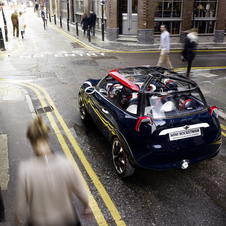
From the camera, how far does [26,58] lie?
15453 millimetres

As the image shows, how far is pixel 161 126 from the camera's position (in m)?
3.97

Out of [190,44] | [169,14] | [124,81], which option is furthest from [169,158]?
[169,14]

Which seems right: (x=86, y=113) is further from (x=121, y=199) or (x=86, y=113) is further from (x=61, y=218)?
(x=61, y=218)

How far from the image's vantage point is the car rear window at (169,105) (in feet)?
13.8

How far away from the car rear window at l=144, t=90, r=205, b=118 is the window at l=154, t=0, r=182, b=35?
17746mm

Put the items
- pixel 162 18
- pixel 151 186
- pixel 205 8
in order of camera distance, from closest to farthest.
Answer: pixel 151 186 → pixel 162 18 → pixel 205 8

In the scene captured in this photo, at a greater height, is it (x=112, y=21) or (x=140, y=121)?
(x=112, y=21)

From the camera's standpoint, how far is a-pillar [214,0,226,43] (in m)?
20.5

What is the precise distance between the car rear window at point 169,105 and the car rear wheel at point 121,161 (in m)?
0.80

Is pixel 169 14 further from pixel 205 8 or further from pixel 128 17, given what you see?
pixel 128 17

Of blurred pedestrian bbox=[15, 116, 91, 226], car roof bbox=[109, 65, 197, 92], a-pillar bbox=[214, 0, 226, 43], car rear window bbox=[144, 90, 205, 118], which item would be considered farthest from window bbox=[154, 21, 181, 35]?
blurred pedestrian bbox=[15, 116, 91, 226]

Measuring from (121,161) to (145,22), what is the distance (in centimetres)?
1771

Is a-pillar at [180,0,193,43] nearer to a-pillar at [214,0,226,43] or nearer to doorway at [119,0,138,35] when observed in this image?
a-pillar at [214,0,226,43]

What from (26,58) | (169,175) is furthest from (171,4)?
(169,175)
